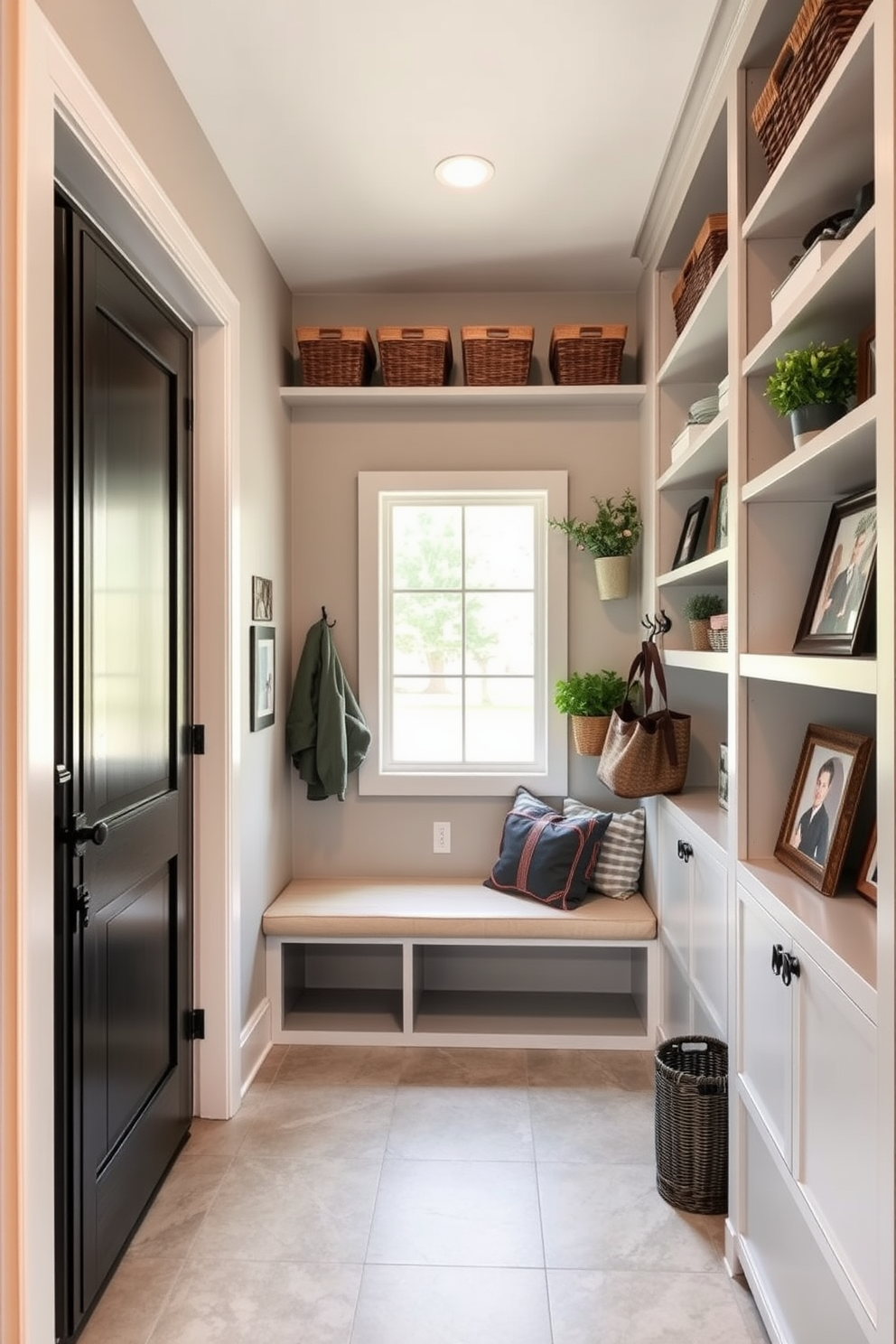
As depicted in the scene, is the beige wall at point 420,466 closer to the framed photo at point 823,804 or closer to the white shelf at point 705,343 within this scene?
the white shelf at point 705,343

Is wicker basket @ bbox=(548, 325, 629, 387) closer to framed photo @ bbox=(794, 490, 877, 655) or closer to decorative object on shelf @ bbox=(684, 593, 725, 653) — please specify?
decorative object on shelf @ bbox=(684, 593, 725, 653)

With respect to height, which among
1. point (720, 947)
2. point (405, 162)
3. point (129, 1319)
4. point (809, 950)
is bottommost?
point (129, 1319)

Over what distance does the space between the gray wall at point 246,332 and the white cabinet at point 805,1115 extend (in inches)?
62.0

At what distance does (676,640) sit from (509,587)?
78 centimetres

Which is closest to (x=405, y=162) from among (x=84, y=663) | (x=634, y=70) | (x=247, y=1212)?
(x=634, y=70)

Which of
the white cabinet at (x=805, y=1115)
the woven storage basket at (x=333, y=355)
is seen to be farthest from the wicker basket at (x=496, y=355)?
the white cabinet at (x=805, y=1115)

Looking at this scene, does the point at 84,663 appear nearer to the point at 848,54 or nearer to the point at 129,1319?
the point at 129,1319

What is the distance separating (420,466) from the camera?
3529 millimetres

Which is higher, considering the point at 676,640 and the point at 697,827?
the point at 676,640

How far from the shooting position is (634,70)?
2.18m

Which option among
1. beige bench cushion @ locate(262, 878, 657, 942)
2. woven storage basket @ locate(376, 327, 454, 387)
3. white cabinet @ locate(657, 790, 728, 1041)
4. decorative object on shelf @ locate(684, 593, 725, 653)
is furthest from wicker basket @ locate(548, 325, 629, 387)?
beige bench cushion @ locate(262, 878, 657, 942)

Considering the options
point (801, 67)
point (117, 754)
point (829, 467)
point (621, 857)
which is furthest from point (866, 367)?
point (621, 857)

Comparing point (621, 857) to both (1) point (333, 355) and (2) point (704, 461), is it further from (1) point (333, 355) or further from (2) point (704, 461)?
(1) point (333, 355)

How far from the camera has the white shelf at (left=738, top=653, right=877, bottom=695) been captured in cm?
132
